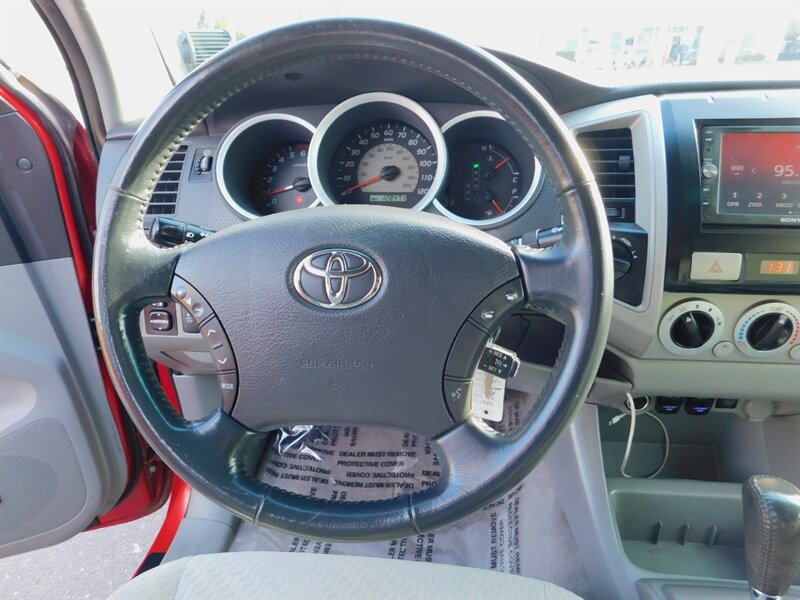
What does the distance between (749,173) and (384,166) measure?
69cm

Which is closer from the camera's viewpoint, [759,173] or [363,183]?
[759,173]

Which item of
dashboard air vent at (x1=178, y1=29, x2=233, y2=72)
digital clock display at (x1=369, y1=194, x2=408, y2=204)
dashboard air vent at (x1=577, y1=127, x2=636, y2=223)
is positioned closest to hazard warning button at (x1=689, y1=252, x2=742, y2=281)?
dashboard air vent at (x1=577, y1=127, x2=636, y2=223)

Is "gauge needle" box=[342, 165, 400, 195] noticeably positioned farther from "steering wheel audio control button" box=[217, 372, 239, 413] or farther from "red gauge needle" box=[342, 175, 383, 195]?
"steering wheel audio control button" box=[217, 372, 239, 413]

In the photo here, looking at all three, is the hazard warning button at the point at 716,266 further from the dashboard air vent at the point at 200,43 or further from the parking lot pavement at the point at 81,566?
the parking lot pavement at the point at 81,566

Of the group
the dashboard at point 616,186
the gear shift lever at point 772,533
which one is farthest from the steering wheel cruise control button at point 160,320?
the gear shift lever at point 772,533

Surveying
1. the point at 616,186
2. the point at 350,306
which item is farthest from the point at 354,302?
the point at 616,186

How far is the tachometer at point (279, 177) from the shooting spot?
1355 mm

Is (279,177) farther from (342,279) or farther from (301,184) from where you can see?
(342,279)

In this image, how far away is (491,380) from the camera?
0.93 meters

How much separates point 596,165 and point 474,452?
0.65 m

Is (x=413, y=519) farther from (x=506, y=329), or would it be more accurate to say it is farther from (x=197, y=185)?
(x=197, y=185)

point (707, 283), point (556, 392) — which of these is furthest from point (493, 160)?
point (556, 392)

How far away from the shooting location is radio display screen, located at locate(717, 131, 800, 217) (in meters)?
1.05

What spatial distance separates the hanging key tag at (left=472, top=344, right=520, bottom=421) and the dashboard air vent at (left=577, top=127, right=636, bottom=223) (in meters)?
0.40
